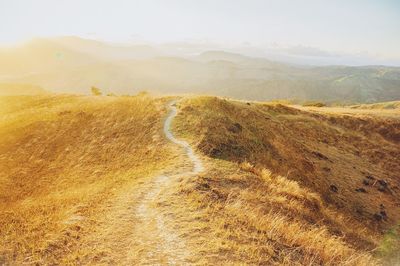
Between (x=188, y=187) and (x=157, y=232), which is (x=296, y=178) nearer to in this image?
(x=188, y=187)

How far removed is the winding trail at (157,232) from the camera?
39.1 feet

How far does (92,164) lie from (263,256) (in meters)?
19.3

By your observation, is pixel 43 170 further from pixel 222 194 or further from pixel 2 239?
pixel 222 194

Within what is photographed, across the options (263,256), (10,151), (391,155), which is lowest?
(391,155)

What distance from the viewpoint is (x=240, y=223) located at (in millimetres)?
14586

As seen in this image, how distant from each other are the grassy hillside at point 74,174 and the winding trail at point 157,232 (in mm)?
699

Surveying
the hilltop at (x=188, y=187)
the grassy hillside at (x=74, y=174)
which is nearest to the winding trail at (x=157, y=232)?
the hilltop at (x=188, y=187)

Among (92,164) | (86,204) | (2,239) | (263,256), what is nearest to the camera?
(263,256)

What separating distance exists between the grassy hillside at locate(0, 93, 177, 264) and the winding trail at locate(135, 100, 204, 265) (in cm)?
70

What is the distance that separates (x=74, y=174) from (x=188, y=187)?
11.9 metres

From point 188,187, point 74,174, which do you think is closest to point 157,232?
point 188,187

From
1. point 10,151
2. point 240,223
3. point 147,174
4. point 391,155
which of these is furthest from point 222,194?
point 391,155

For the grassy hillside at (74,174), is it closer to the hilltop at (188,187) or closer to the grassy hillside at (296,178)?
the hilltop at (188,187)

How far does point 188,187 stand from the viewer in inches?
734
